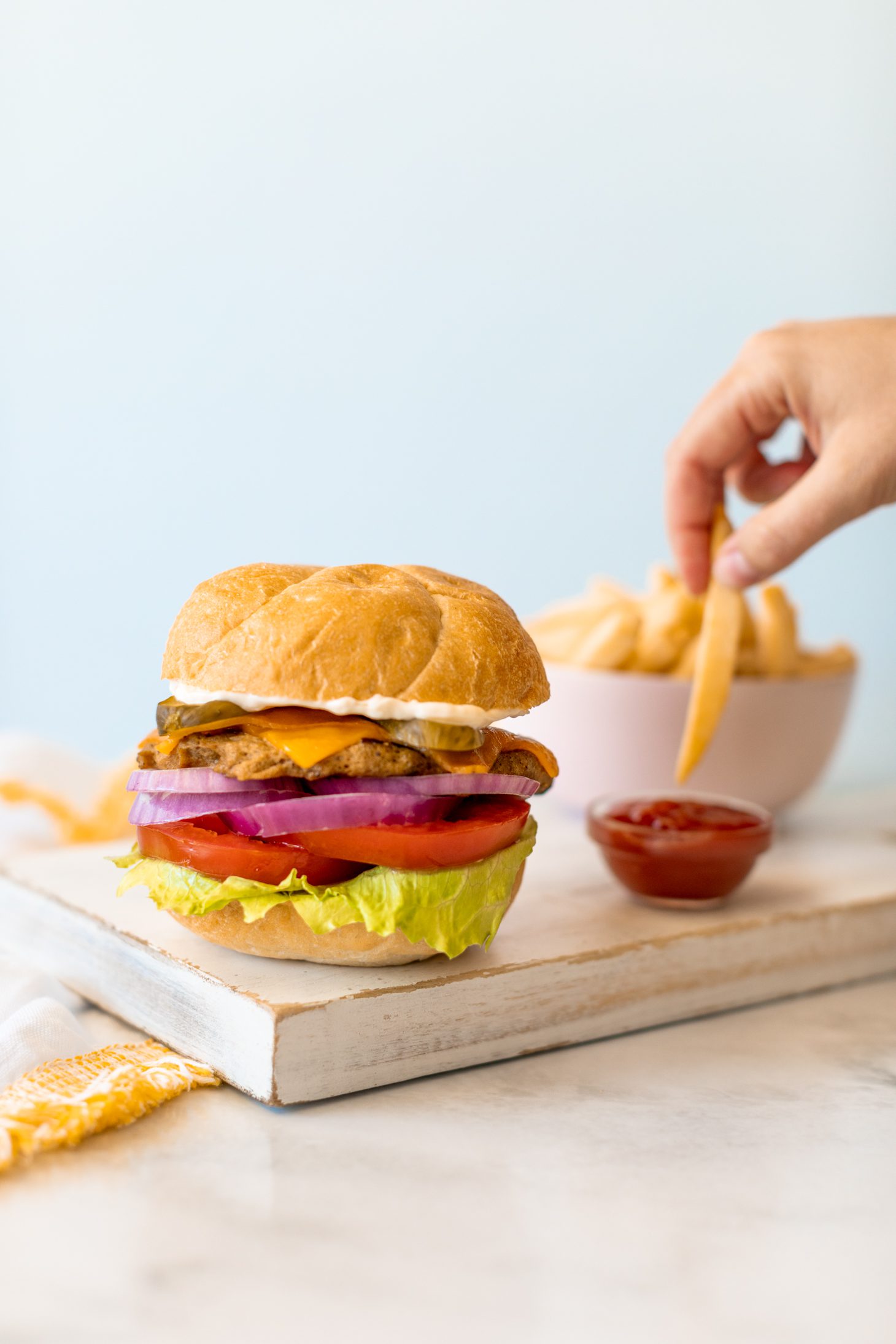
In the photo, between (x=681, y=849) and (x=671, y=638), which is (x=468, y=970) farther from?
(x=671, y=638)

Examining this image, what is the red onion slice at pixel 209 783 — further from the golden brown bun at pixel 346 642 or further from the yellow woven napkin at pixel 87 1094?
the yellow woven napkin at pixel 87 1094

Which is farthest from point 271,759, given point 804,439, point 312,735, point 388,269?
point 388,269

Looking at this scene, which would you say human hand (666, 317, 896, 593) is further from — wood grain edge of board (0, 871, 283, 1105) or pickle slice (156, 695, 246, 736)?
wood grain edge of board (0, 871, 283, 1105)

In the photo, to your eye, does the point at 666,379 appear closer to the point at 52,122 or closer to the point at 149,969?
the point at 52,122

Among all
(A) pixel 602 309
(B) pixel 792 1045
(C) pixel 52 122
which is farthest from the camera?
(A) pixel 602 309

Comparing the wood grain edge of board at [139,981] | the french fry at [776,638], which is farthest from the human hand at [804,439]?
the wood grain edge of board at [139,981]

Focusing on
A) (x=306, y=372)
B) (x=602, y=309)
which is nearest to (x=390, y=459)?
(x=306, y=372)

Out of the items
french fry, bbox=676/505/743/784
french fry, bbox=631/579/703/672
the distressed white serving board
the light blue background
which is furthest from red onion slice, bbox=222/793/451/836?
the light blue background
